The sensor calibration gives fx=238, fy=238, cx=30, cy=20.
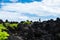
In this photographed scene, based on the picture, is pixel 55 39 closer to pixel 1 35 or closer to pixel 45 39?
pixel 45 39

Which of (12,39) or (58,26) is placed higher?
(58,26)

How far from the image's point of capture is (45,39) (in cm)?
4491

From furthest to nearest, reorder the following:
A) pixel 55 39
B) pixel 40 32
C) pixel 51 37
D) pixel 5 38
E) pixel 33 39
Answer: pixel 5 38 < pixel 40 32 < pixel 33 39 < pixel 51 37 < pixel 55 39

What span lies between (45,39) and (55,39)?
15.5 feet

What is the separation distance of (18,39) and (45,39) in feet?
36.0

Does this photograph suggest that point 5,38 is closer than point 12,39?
No

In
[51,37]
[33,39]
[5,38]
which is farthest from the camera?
[5,38]

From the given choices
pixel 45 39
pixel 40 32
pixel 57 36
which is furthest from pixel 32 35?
pixel 57 36

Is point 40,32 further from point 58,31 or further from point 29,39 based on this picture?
point 58,31

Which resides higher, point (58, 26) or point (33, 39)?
point (58, 26)

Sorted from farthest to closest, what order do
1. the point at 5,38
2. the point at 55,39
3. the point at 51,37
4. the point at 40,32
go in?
the point at 5,38, the point at 40,32, the point at 51,37, the point at 55,39

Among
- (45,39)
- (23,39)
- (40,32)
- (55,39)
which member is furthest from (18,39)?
(55,39)

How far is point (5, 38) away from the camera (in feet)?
224

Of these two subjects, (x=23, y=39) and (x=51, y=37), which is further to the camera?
(x=23, y=39)
